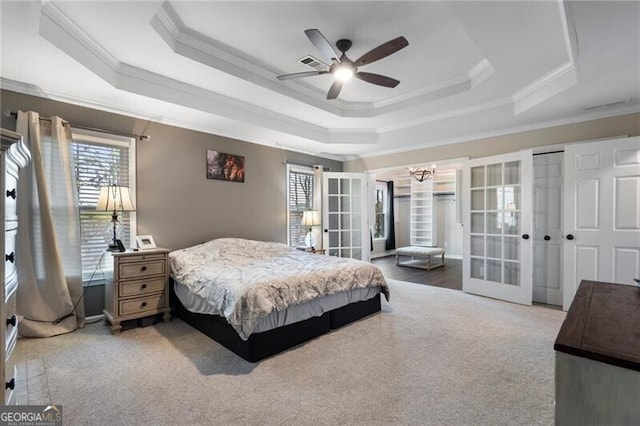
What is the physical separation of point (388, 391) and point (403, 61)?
2959 mm

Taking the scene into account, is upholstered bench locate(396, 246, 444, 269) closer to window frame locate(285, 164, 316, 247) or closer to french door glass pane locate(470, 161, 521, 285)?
french door glass pane locate(470, 161, 521, 285)

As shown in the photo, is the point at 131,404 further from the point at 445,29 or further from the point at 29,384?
the point at 445,29

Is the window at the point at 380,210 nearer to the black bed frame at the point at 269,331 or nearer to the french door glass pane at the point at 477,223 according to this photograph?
the french door glass pane at the point at 477,223

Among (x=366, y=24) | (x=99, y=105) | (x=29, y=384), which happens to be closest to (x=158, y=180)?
(x=99, y=105)

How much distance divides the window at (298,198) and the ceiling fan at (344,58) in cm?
249

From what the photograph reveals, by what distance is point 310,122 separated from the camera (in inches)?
186

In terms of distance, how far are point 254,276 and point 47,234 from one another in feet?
6.83

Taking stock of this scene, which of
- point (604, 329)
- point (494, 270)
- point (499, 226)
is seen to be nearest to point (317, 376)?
point (604, 329)

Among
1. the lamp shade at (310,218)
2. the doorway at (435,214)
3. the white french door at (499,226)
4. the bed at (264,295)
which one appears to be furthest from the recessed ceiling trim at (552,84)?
the doorway at (435,214)

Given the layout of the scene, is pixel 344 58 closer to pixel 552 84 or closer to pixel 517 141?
pixel 552 84

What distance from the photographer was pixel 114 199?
3.10 m

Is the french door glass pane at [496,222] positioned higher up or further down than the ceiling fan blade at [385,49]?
further down

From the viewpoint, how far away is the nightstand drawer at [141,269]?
120 inches

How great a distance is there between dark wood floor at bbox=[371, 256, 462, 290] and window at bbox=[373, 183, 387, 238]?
1.52 metres
